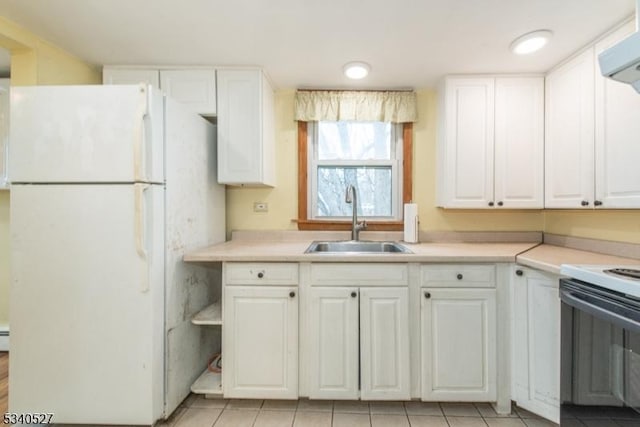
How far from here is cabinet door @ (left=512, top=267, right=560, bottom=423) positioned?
4.95 feet

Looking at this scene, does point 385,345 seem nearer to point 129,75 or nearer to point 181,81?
point 181,81

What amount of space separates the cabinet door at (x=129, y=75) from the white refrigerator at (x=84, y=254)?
0.67 m

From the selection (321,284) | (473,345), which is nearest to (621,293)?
(473,345)

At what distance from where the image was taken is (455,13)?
4.96 ft

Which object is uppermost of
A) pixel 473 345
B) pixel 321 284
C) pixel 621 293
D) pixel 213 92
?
pixel 213 92

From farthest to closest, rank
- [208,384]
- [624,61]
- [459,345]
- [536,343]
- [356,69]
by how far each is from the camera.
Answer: [356,69] → [208,384] → [459,345] → [536,343] → [624,61]

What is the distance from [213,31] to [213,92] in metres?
0.48

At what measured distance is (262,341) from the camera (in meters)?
1.72

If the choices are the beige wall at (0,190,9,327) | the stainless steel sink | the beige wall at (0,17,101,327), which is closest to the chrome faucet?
the stainless steel sink

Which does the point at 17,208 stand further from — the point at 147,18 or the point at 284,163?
the point at 284,163

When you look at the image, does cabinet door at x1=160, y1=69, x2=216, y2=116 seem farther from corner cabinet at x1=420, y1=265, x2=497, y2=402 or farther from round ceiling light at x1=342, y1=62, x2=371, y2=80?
corner cabinet at x1=420, y1=265, x2=497, y2=402

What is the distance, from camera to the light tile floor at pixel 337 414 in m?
1.65

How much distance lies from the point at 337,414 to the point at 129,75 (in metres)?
2.60

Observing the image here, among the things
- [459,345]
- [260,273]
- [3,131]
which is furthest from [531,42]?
[3,131]
